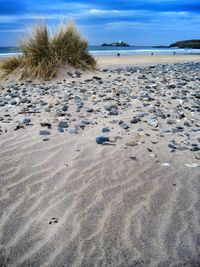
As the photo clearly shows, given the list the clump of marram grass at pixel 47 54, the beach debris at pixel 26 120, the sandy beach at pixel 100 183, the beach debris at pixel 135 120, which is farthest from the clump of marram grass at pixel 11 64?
the beach debris at pixel 135 120

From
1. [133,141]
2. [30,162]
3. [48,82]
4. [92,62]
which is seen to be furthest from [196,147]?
[92,62]

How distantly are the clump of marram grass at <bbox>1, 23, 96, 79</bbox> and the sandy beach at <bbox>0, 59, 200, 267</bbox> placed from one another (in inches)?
122

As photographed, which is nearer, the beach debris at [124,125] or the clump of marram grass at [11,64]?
the beach debris at [124,125]

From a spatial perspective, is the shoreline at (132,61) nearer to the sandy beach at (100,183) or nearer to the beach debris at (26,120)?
the sandy beach at (100,183)

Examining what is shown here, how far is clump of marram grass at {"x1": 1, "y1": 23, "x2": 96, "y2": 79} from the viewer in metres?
8.71

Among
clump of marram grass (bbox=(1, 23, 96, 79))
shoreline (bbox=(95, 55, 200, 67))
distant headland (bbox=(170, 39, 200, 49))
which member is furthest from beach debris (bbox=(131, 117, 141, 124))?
distant headland (bbox=(170, 39, 200, 49))

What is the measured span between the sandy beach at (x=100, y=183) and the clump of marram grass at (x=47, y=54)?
3.10m

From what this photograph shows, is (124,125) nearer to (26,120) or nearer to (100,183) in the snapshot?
(26,120)

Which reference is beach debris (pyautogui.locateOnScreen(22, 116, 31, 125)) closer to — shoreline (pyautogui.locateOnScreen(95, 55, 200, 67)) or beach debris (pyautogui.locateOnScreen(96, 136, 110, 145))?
beach debris (pyautogui.locateOnScreen(96, 136, 110, 145))

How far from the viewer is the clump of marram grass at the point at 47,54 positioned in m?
8.71

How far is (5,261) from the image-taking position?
2.34 metres

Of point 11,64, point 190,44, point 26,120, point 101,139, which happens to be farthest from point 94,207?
point 190,44

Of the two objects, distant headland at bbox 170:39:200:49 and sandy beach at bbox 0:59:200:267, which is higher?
sandy beach at bbox 0:59:200:267

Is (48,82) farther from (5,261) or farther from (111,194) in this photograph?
(5,261)
